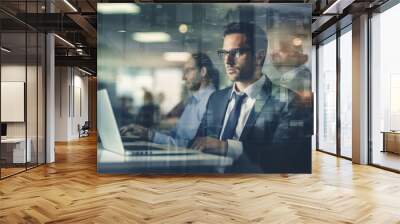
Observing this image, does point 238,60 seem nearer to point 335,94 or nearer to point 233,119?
point 233,119

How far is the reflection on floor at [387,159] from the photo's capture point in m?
7.66

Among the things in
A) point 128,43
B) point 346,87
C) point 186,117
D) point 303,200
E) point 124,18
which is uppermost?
point 124,18

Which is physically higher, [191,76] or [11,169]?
[191,76]

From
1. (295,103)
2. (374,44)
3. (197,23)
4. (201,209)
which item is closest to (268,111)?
(295,103)

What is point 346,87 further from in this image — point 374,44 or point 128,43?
point 128,43

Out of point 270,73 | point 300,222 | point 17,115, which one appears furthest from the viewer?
point 17,115

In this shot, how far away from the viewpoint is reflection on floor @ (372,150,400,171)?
7.66m

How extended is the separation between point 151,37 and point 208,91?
149 centimetres

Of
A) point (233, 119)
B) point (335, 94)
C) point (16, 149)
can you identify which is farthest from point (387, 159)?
point (16, 149)

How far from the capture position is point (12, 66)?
7.06 m

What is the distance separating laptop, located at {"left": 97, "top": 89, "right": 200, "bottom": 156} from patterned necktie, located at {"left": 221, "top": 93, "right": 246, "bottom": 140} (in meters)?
0.67

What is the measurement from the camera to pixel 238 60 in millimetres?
6773

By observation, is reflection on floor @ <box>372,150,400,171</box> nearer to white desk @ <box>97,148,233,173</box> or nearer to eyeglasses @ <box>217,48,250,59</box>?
white desk @ <box>97,148,233,173</box>

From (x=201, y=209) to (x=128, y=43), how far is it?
12.1ft
